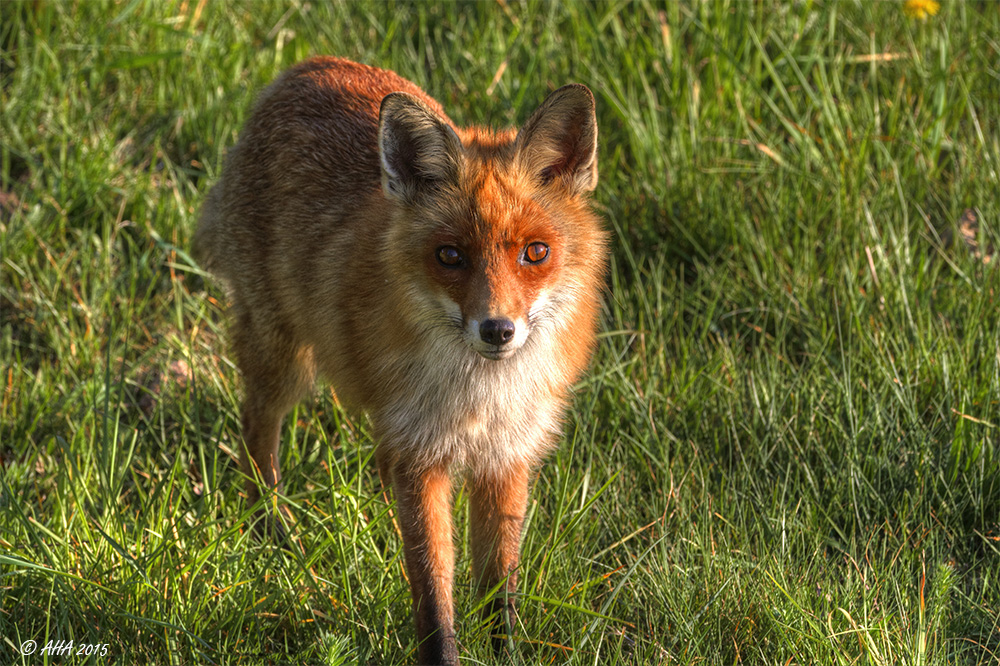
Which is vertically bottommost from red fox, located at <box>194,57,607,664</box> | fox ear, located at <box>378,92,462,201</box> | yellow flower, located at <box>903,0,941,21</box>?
red fox, located at <box>194,57,607,664</box>

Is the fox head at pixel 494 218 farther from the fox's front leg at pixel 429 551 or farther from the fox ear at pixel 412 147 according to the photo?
the fox's front leg at pixel 429 551

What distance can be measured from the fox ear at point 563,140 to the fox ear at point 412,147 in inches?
9.6

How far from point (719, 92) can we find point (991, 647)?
3.18 meters

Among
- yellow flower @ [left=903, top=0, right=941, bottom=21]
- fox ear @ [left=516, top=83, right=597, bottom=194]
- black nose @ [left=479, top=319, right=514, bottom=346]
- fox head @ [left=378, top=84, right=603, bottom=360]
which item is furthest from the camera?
yellow flower @ [left=903, top=0, right=941, bottom=21]

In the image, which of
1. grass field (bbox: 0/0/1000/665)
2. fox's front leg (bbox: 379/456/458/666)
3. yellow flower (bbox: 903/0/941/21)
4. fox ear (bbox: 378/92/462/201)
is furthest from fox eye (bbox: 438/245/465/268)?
yellow flower (bbox: 903/0/941/21)

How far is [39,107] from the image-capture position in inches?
220

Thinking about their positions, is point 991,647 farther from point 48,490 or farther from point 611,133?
Answer: point 48,490

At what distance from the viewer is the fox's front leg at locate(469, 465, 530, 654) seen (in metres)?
3.58

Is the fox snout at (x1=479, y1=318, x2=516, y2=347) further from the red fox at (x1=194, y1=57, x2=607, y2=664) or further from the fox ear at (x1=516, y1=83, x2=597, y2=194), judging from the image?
the fox ear at (x1=516, y1=83, x2=597, y2=194)

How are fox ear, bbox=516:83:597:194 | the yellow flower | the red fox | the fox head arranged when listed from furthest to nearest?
1. the yellow flower
2. fox ear, bbox=516:83:597:194
3. the red fox
4. the fox head

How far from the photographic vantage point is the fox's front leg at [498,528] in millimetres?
3578

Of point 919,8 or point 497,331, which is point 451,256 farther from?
point 919,8

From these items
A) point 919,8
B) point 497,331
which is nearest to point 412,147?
point 497,331

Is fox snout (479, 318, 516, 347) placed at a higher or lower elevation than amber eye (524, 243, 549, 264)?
lower
